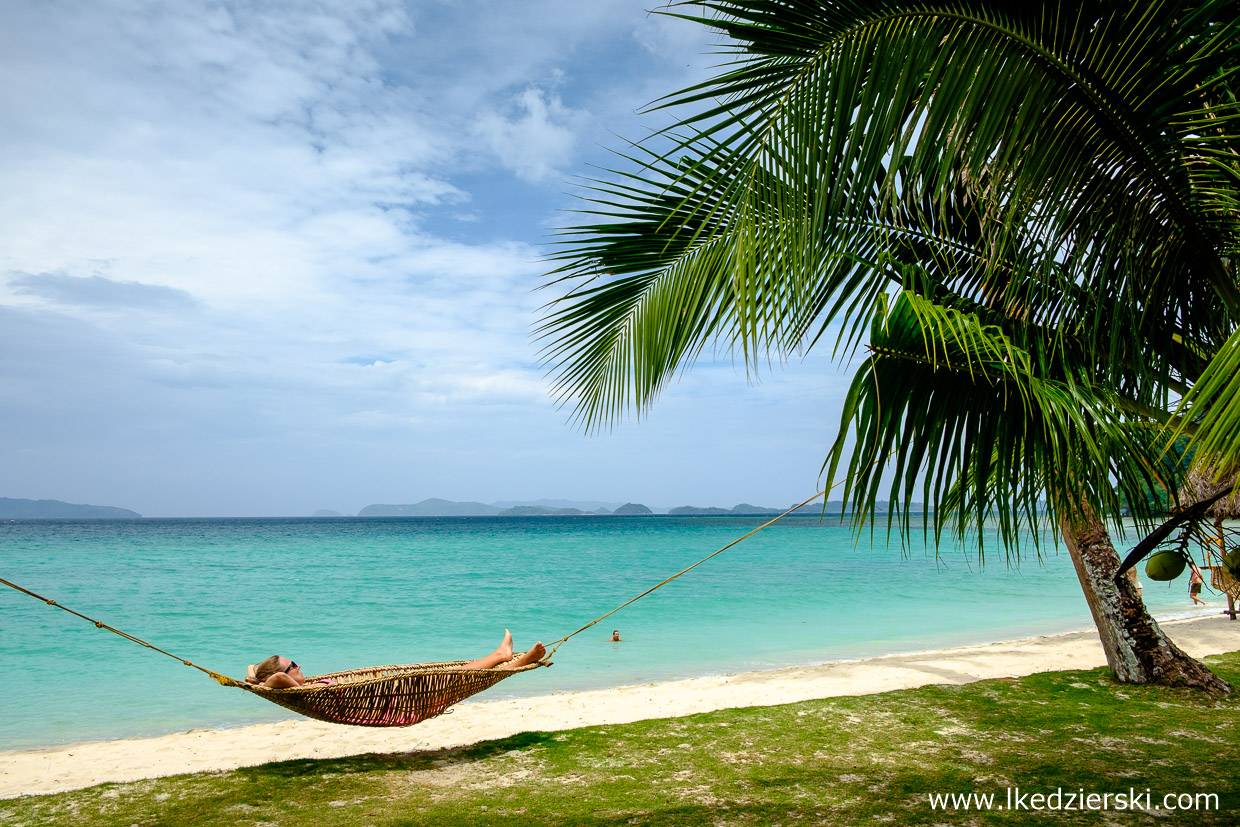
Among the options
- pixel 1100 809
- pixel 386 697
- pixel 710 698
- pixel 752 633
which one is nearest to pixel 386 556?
pixel 752 633

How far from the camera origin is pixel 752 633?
10008 millimetres

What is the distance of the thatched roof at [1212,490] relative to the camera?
1.34 m

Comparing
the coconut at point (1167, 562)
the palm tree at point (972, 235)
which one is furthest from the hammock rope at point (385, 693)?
the coconut at point (1167, 562)

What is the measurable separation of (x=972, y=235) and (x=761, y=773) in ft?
7.82

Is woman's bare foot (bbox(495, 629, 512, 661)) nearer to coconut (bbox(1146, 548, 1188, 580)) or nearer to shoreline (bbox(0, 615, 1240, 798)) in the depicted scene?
shoreline (bbox(0, 615, 1240, 798))

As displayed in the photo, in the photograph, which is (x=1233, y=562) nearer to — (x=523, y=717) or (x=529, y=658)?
(x=529, y=658)

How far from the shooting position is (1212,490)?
1.84m

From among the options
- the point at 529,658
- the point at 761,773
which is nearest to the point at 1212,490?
the point at 761,773

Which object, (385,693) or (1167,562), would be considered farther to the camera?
(385,693)

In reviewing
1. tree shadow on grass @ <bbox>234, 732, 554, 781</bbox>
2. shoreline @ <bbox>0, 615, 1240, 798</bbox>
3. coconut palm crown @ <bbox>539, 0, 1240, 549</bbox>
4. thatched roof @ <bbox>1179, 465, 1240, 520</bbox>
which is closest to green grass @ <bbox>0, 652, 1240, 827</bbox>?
tree shadow on grass @ <bbox>234, 732, 554, 781</bbox>

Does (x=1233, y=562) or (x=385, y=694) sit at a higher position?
(x=1233, y=562)

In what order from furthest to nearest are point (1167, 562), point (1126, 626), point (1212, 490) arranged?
point (1126, 626) < point (1212, 490) < point (1167, 562)

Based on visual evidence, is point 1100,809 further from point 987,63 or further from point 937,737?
point 987,63

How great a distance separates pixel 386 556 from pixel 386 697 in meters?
22.0
